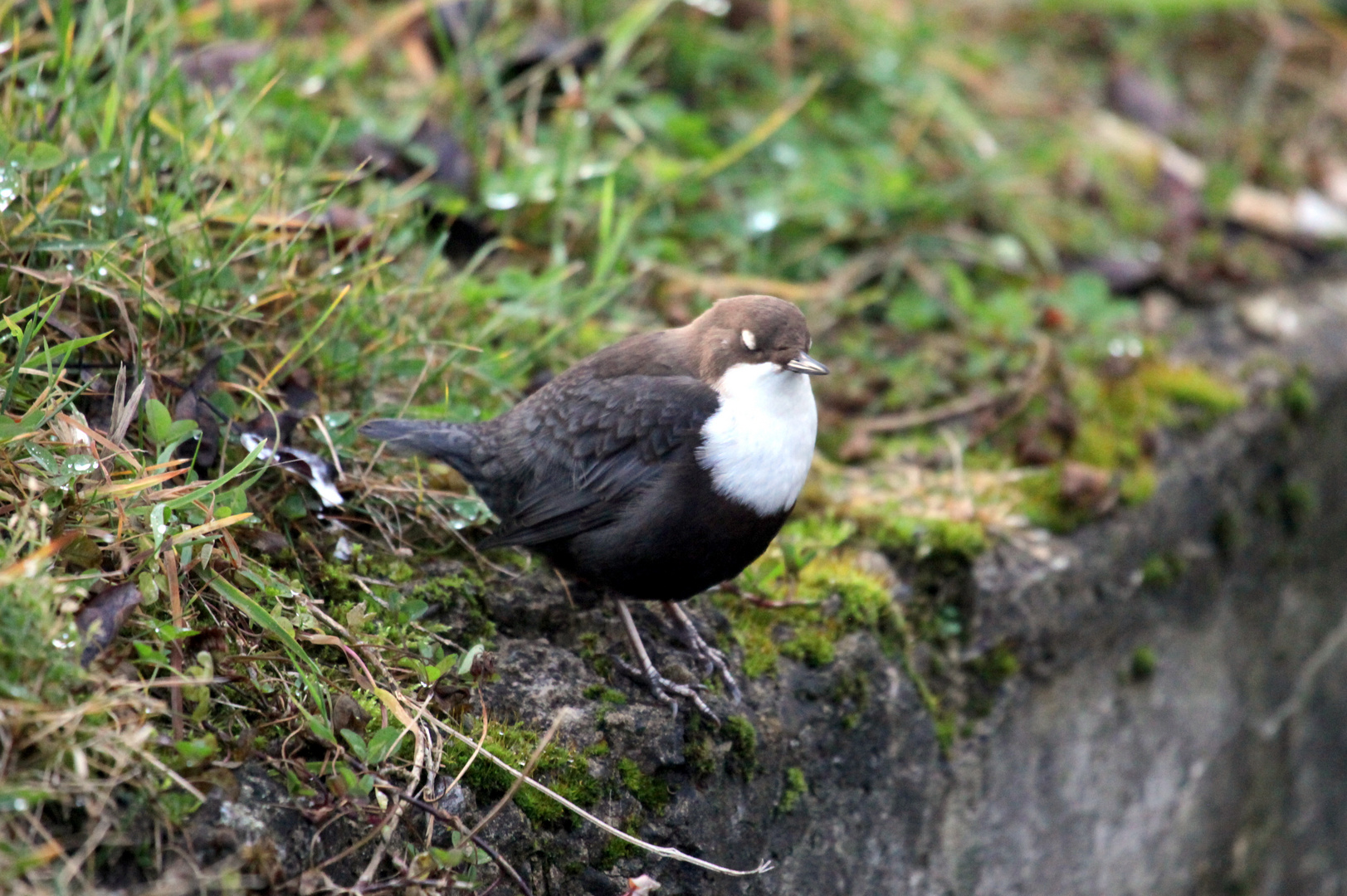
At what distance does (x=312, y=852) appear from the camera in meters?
2.16

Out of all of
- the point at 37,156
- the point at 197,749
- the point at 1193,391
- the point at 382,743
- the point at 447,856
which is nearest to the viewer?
the point at 197,749

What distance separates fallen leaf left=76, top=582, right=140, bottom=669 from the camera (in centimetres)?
214

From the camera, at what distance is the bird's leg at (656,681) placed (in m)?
2.88

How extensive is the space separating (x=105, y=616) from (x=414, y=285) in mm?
1619

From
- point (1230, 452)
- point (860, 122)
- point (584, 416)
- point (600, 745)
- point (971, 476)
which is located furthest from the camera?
point (860, 122)

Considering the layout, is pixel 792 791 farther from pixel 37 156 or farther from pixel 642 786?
pixel 37 156

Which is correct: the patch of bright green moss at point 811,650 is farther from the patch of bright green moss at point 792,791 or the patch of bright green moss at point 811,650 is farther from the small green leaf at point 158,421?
the small green leaf at point 158,421

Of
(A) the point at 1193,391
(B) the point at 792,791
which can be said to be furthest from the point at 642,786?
(A) the point at 1193,391

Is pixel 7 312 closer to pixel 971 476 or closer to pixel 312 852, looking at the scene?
pixel 312 852

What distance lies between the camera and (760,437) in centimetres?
293

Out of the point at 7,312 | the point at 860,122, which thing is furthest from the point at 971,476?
the point at 7,312

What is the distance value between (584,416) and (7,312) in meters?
1.33

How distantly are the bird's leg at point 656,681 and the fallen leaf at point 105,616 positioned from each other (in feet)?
3.84

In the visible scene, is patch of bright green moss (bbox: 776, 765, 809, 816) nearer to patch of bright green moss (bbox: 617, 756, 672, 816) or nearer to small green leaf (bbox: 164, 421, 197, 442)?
patch of bright green moss (bbox: 617, 756, 672, 816)
